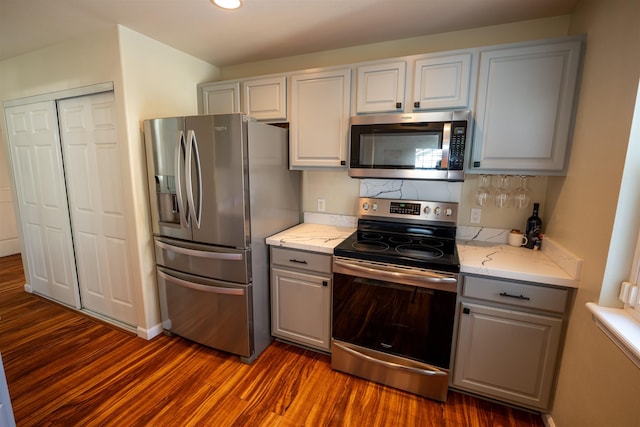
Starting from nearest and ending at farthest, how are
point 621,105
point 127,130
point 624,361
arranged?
→ point 624,361 < point 621,105 < point 127,130

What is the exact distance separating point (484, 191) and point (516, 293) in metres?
0.81

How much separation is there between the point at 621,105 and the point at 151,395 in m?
2.93

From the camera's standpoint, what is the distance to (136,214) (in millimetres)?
2180

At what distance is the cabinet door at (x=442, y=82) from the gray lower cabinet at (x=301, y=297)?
1.26 m

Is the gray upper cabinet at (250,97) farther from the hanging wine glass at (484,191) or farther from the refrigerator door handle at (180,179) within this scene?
the hanging wine glass at (484,191)

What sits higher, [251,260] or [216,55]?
[216,55]

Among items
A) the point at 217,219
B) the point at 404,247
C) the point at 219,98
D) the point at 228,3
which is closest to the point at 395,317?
the point at 404,247

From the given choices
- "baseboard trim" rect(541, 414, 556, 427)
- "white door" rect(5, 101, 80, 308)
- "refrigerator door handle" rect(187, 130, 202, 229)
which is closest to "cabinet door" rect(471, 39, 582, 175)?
"baseboard trim" rect(541, 414, 556, 427)

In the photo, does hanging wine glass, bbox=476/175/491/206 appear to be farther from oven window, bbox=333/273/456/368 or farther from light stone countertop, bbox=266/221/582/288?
oven window, bbox=333/273/456/368

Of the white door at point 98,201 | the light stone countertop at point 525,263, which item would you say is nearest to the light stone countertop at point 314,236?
the light stone countertop at point 525,263

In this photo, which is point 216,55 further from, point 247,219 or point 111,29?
point 247,219

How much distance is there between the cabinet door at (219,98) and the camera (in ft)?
8.01

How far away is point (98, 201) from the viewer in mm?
2412

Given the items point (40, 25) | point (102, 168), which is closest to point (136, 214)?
point (102, 168)
